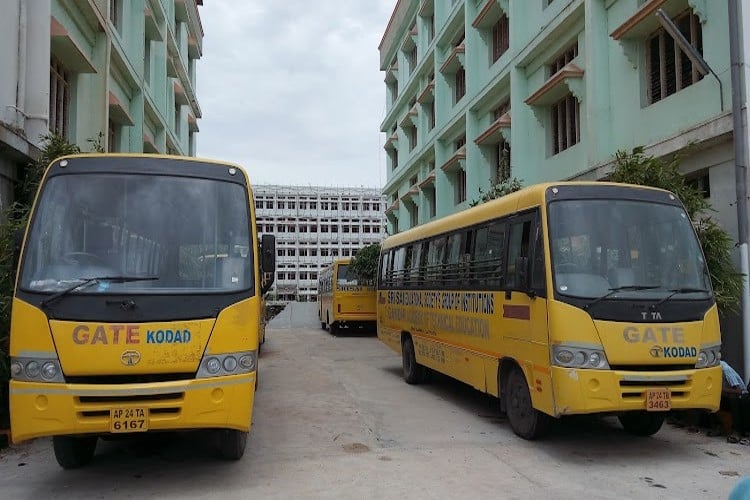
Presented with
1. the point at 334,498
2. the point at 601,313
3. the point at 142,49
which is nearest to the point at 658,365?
the point at 601,313

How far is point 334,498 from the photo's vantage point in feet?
17.1

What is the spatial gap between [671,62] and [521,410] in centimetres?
778

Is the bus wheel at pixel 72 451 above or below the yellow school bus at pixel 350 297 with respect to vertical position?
below

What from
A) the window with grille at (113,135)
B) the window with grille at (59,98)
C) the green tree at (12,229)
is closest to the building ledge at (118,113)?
the window with grille at (113,135)

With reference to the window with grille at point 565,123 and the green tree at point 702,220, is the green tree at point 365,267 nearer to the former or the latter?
the window with grille at point 565,123

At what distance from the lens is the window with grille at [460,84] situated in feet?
83.8

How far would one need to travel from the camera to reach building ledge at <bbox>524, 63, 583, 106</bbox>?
14.2 metres

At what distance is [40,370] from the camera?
16.3ft

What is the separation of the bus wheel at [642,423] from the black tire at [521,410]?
3.45ft

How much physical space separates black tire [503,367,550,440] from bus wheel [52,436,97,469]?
455cm

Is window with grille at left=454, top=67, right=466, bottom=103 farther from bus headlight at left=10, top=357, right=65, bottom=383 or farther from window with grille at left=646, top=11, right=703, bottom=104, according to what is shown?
bus headlight at left=10, top=357, right=65, bottom=383

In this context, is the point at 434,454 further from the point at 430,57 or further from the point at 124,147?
the point at 430,57

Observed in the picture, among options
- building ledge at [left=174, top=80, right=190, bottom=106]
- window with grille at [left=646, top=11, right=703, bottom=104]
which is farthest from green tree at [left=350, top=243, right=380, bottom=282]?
window with grille at [left=646, top=11, right=703, bottom=104]

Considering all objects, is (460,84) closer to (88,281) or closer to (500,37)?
(500,37)
